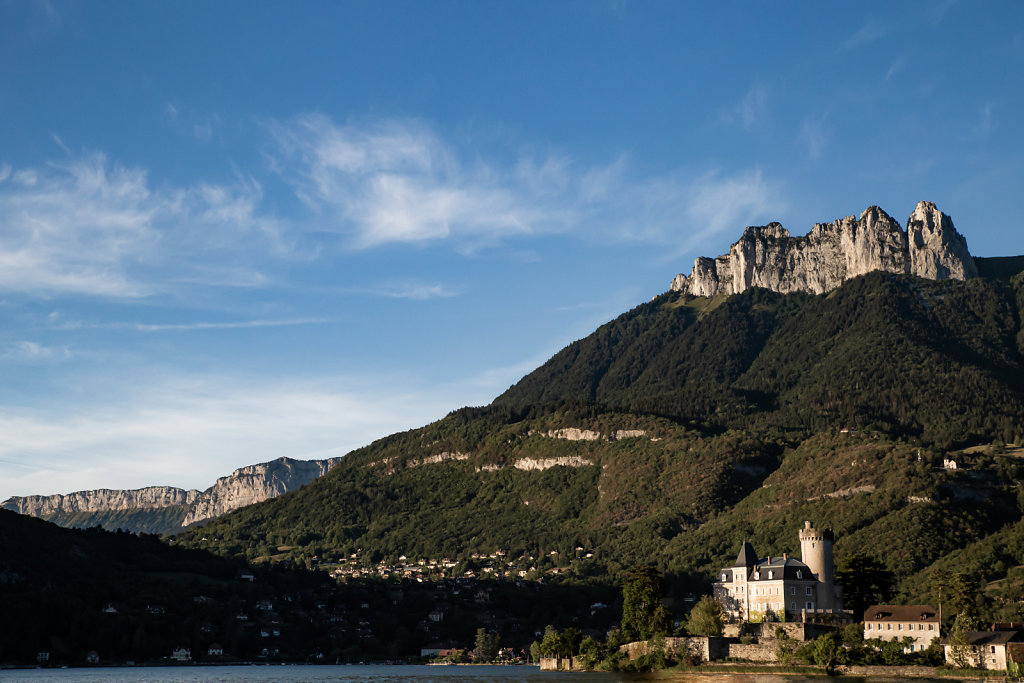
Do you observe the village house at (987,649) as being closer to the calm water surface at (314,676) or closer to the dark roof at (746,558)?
the calm water surface at (314,676)

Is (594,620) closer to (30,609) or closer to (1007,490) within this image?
(1007,490)

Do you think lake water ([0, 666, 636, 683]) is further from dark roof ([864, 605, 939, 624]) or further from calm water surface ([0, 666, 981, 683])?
dark roof ([864, 605, 939, 624])

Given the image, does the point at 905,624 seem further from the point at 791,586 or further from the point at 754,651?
the point at 754,651

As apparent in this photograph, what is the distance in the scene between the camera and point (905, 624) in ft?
364

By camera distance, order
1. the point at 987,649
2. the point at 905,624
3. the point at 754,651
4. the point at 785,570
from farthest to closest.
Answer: the point at 785,570, the point at 754,651, the point at 905,624, the point at 987,649

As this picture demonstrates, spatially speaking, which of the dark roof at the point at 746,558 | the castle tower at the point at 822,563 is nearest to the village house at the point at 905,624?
the castle tower at the point at 822,563

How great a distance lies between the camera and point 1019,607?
136 m

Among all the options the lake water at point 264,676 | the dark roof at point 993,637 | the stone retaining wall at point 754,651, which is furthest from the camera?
the lake water at point 264,676

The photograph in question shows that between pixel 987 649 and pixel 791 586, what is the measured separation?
21.7 metres

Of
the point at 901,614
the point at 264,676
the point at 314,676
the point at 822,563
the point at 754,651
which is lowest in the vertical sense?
the point at 264,676

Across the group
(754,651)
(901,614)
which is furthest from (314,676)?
(901,614)

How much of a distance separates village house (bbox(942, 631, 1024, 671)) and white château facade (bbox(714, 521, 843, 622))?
1716cm

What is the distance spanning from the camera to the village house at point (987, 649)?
330 feet

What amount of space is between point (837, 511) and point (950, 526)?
23492 mm
